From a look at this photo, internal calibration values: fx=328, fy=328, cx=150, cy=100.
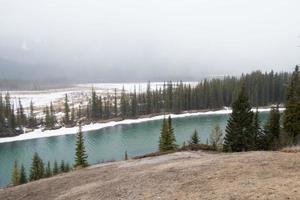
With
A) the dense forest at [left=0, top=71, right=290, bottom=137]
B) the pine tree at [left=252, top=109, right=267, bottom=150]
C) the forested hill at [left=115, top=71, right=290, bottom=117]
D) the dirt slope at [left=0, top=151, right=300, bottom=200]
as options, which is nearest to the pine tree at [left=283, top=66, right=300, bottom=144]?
the pine tree at [left=252, top=109, right=267, bottom=150]

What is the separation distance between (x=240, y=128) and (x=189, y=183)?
1097 inches

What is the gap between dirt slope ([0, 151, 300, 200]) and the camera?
1412cm

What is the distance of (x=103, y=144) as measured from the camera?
3752 inches

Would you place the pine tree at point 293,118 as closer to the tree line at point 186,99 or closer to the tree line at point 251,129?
the tree line at point 251,129

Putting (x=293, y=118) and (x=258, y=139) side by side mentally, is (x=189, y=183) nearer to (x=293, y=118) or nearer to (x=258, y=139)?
(x=293, y=118)

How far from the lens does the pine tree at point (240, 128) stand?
4288cm

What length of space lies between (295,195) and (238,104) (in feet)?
105

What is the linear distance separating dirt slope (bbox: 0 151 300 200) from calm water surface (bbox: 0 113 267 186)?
161ft

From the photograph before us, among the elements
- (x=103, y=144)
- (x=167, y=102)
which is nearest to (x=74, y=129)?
(x=103, y=144)

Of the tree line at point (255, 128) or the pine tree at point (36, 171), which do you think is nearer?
the tree line at point (255, 128)

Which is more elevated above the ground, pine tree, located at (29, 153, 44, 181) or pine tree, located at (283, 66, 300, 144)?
pine tree, located at (283, 66, 300, 144)

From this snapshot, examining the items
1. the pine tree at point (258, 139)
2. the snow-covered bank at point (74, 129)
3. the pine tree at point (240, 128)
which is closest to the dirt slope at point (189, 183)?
the pine tree at point (240, 128)

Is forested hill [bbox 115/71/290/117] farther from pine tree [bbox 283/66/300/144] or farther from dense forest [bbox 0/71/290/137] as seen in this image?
pine tree [bbox 283/66/300/144]

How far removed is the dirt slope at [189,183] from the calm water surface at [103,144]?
49.1 m
